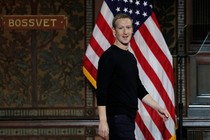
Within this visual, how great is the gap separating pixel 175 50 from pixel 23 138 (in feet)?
6.88

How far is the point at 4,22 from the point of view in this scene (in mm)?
7145

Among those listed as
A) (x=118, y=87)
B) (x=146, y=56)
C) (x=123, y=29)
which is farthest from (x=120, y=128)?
(x=146, y=56)

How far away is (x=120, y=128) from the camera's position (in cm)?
437

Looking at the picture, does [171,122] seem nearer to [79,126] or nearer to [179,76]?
[179,76]

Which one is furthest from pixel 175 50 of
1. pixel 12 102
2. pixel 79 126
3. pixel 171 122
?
pixel 12 102

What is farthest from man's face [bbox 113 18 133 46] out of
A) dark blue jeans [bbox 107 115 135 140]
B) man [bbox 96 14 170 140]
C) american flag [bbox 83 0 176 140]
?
american flag [bbox 83 0 176 140]

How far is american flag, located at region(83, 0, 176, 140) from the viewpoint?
7047 mm

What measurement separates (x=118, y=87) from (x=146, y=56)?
277 cm

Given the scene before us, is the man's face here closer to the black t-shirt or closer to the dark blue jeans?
the black t-shirt

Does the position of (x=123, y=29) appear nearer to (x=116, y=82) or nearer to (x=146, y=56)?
(x=116, y=82)

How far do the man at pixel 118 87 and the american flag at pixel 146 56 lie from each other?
2626 millimetres

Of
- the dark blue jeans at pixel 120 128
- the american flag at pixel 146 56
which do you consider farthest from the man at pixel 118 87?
the american flag at pixel 146 56

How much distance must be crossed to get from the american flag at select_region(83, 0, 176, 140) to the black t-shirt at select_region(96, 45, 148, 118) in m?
2.61

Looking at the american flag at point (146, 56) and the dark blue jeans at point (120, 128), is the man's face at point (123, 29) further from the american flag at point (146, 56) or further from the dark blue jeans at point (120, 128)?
the american flag at point (146, 56)
